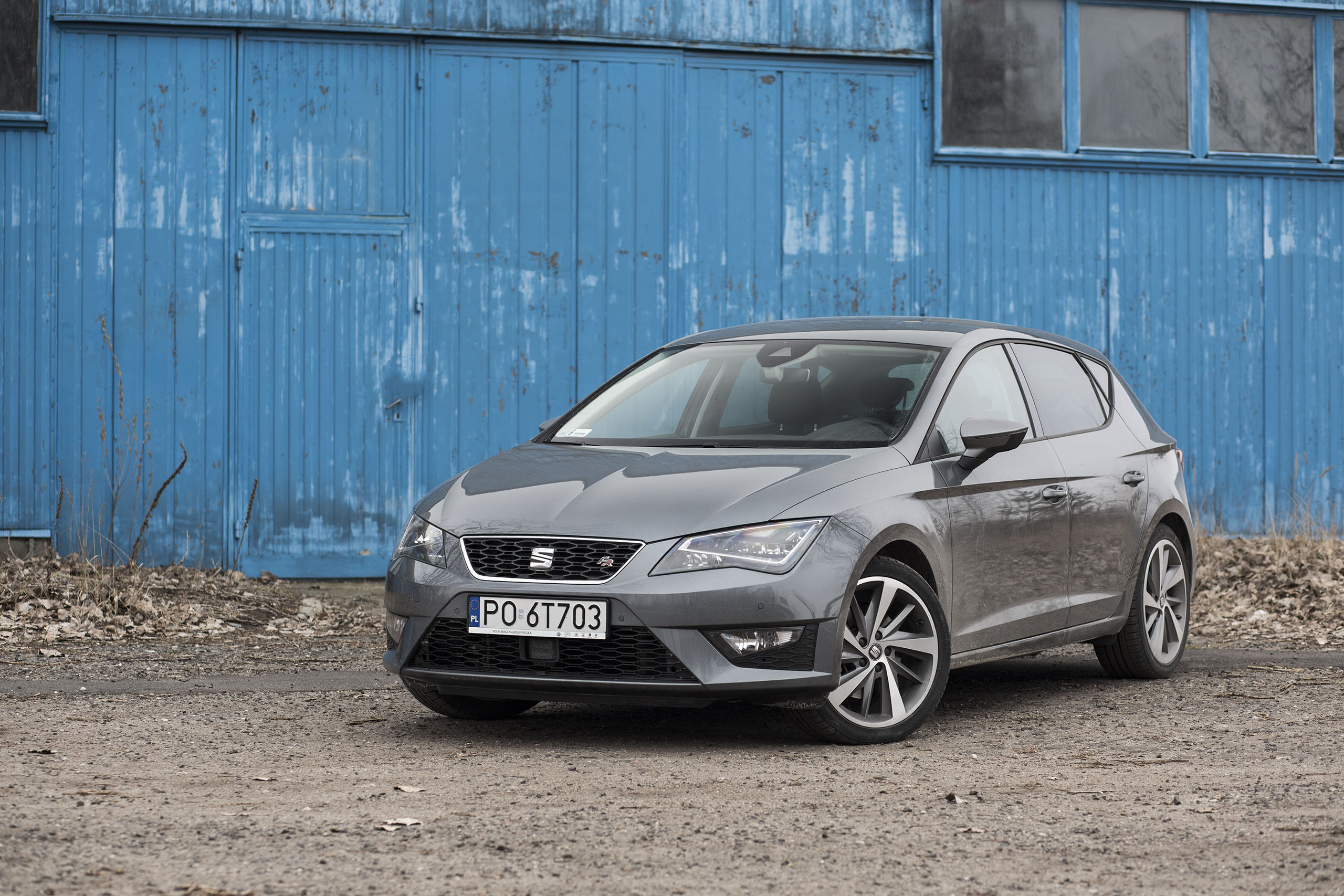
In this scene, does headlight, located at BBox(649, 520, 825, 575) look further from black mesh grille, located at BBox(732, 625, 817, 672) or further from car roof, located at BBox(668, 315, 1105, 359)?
car roof, located at BBox(668, 315, 1105, 359)

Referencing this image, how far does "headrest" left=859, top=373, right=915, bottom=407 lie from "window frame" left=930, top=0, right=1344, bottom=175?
6.79 metres

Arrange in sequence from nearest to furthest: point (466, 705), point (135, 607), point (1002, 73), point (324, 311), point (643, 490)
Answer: point (643, 490), point (466, 705), point (135, 607), point (324, 311), point (1002, 73)

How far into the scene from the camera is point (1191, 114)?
43.5 feet

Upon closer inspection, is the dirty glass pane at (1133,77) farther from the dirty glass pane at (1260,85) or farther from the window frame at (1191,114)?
the dirty glass pane at (1260,85)

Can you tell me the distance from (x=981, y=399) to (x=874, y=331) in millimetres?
584

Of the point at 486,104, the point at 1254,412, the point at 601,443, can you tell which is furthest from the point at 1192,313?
the point at 601,443

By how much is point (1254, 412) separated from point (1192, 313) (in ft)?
3.23

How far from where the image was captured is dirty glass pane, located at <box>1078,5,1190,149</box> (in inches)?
516

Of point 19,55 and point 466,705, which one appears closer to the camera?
point 466,705

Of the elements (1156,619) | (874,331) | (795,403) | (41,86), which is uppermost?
(41,86)

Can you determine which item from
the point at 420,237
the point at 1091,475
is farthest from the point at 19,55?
the point at 1091,475

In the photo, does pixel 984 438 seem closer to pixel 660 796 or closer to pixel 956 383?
pixel 956 383

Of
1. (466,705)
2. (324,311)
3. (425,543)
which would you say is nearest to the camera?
(425,543)

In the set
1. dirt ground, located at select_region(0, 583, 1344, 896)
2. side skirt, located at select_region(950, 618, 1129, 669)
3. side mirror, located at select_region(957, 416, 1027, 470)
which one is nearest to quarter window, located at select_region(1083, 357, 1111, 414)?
side skirt, located at select_region(950, 618, 1129, 669)
